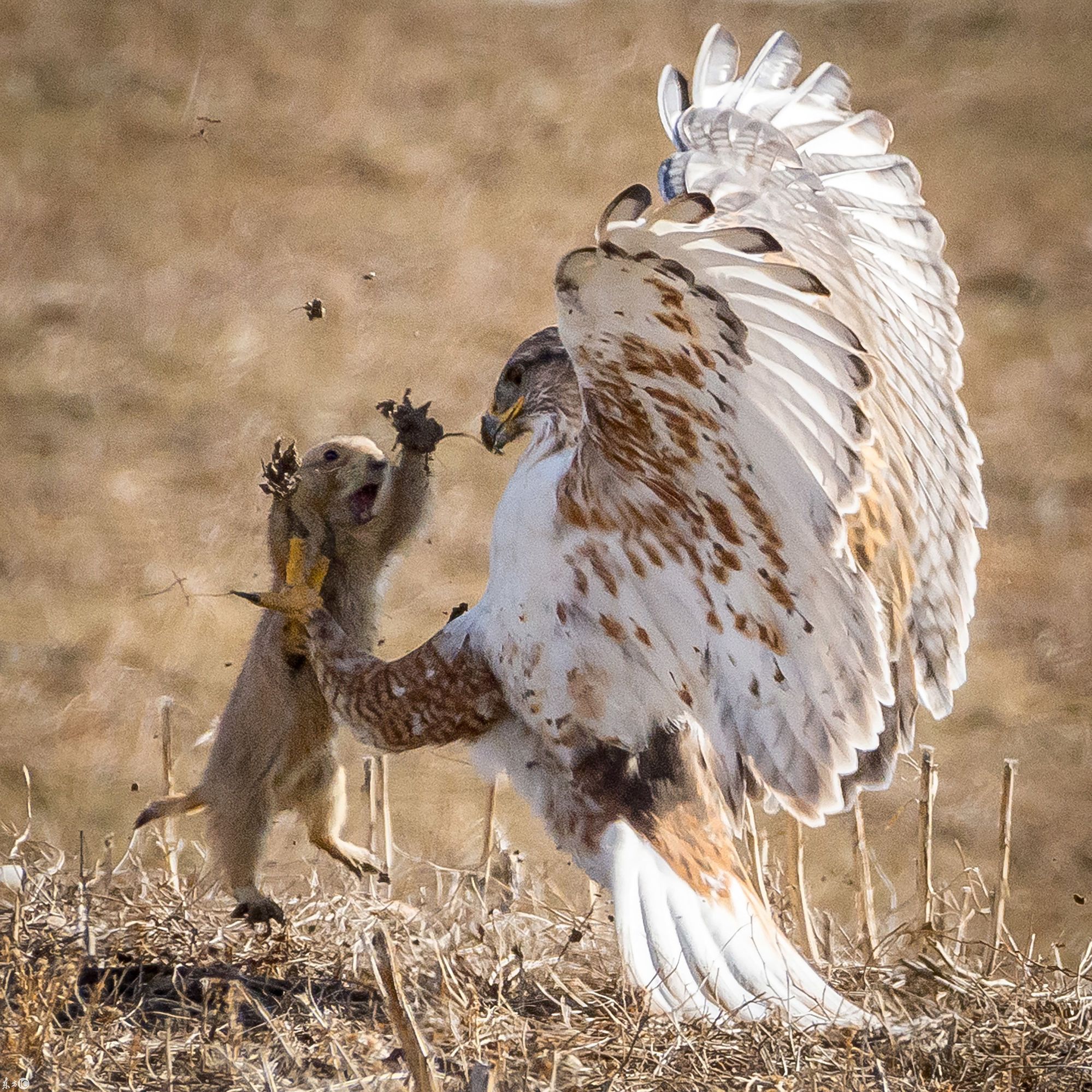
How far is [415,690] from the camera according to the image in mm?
3809

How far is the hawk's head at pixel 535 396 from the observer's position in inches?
147

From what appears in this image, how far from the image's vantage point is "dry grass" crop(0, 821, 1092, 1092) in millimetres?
3094

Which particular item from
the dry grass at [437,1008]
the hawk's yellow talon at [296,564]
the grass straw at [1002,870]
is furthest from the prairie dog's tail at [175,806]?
the grass straw at [1002,870]

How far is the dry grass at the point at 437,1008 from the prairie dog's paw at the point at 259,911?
0.04 meters

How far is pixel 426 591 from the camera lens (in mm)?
7719

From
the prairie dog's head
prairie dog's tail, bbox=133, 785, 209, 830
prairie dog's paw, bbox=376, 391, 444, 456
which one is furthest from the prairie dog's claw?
prairie dog's tail, bbox=133, 785, 209, 830

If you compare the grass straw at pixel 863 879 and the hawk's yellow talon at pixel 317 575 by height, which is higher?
the hawk's yellow talon at pixel 317 575

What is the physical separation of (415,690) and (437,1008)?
765mm

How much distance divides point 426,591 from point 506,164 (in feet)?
18.3

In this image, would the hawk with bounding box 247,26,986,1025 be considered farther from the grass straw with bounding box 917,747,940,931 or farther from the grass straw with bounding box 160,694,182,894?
the grass straw with bounding box 160,694,182,894

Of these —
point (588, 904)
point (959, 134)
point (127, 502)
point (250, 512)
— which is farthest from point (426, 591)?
point (959, 134)

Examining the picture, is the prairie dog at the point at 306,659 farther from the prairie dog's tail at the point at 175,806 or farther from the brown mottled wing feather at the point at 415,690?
the brown mottled wing feather at the point at 415,690

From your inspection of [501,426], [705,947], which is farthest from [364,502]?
[705,947]

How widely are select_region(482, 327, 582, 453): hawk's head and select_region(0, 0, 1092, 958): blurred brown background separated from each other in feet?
3.62
